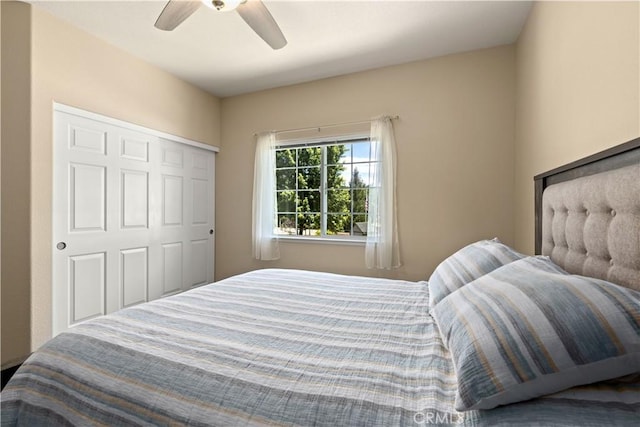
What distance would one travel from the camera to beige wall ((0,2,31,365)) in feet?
7.06

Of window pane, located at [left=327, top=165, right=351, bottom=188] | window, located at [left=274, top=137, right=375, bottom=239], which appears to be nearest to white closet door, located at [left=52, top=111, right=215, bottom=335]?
window, located at [left=274, top=137, right=375, bottom=239]

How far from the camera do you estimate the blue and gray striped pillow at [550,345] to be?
677 millimetres

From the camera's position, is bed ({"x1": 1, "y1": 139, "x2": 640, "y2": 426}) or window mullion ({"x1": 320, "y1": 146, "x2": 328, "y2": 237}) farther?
window mullion ({"x1": 320, "y1": 146, "x2": 328, "y2": 237})

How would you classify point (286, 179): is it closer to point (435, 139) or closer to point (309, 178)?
point (309, 178)

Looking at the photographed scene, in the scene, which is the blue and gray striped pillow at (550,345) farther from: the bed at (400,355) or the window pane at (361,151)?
the window pane at (361,151)

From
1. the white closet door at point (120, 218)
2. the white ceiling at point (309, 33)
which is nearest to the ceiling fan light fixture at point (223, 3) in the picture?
the white ceiling at point (309, 33)

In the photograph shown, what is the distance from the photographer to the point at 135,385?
87 cm

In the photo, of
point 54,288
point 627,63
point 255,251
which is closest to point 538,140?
point 627,63

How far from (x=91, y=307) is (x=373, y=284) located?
2.44 m

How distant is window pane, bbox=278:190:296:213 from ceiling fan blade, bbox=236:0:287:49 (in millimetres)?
1825

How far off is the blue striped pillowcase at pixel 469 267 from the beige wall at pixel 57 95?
2.74 metres

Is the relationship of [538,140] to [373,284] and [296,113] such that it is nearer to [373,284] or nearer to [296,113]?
[373,284]

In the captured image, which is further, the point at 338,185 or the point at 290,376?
the point at 338,185

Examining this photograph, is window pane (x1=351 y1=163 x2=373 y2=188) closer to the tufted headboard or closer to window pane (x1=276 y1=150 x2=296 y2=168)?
window pane (x1=276 y1=150 x2=296 y2=168)
